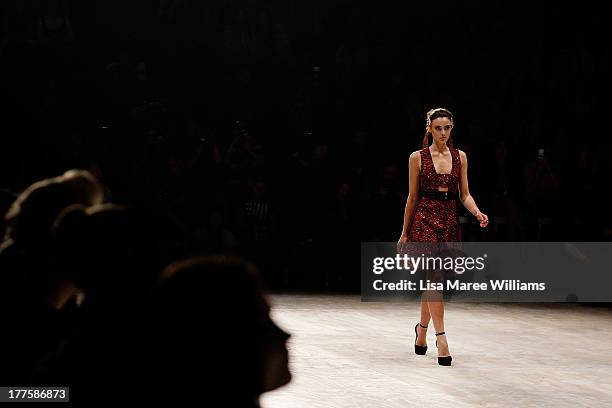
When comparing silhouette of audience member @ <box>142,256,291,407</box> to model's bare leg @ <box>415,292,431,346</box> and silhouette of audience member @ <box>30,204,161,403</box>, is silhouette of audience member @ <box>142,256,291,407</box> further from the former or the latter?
model's bare leg @ <box>415,292,431,346</box>

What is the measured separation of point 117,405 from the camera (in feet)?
4.94

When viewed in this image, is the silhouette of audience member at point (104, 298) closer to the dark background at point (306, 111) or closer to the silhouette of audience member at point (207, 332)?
the silhouette of audience member at point (207, 332)

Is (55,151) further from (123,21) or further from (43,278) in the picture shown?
(43,278)

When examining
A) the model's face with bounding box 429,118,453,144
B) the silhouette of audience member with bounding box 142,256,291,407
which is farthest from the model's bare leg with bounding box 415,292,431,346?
the silhouette of audience member with bounding box 142,256,291,407

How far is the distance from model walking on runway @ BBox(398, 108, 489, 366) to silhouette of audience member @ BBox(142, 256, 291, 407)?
5297 millimetres

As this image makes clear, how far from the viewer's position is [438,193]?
22.3 ft

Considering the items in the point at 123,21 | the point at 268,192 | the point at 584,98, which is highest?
the point at 123,21

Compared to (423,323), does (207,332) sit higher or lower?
higher

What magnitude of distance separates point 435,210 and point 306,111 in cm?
688

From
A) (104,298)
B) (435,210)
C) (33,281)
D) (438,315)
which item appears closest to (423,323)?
(438,315)

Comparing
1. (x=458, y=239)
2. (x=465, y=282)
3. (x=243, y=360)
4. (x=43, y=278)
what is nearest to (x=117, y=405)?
(x=243, y=360)

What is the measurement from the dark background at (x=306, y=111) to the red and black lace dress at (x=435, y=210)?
454 centimetres

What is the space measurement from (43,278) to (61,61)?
1260 centimetres

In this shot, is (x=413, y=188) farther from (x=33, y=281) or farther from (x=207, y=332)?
(x=207, y=332)
